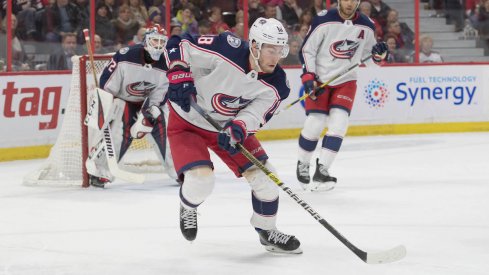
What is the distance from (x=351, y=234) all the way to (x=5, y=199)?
2.14 meters

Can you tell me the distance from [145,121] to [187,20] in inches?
126

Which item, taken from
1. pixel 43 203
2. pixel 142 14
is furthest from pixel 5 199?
pixel 142 14

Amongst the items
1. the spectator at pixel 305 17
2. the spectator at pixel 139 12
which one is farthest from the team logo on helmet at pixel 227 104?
the spectator at pixel 305 17

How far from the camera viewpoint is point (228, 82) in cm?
386

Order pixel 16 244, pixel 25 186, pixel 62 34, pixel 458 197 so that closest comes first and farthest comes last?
pixel 16 244
pixel 458 197
pixel 25 186
pixel 62 34

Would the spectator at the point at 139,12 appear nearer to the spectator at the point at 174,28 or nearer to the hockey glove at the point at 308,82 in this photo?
the spectator at the point at 174,28

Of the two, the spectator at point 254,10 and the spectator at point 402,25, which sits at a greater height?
the spectator at point 254,10

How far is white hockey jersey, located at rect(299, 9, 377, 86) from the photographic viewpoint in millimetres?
6016

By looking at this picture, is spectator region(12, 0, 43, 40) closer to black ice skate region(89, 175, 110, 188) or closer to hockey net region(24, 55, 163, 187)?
hockey net region(24, 55, 163, 187)

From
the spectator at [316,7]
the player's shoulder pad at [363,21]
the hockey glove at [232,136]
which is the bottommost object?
the spectator at [316,7]

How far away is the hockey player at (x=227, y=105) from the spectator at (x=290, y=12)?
A: 5.36m

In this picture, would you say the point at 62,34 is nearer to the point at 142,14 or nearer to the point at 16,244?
the point at 142,14

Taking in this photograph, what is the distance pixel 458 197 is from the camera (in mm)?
5523

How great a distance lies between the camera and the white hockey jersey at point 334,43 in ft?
19.7
